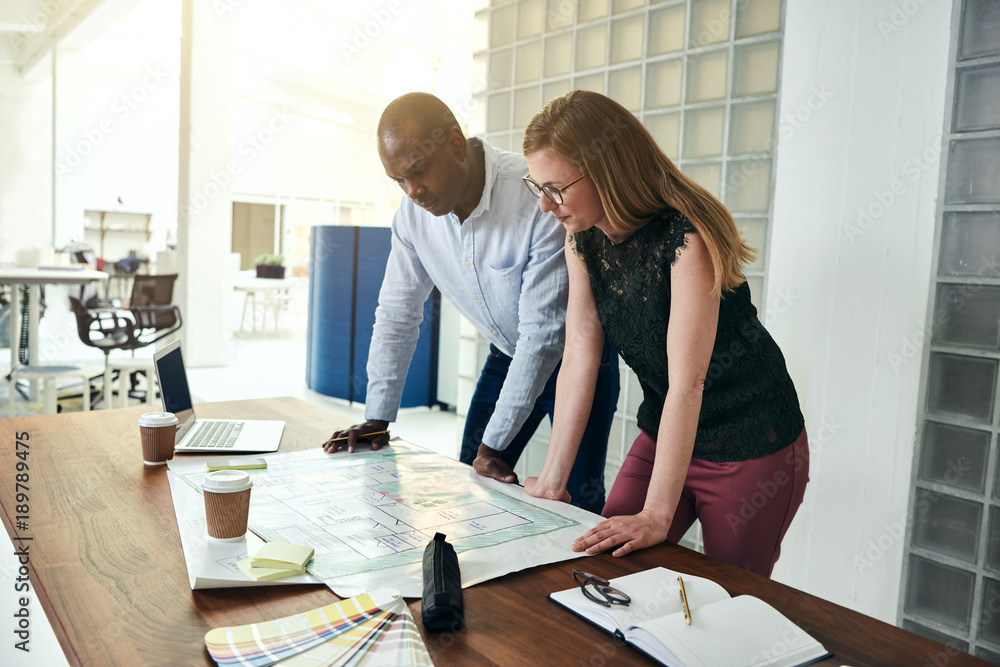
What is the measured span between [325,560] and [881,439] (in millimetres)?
1725

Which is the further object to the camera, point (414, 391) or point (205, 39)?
point (205, 39)

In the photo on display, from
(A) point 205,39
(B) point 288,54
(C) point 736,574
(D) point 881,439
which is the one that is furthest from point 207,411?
(B) point 288,54

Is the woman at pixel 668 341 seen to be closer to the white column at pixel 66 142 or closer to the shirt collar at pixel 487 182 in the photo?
the shirt collar at pixel 487 182

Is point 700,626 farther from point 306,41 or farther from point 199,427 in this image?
point 306,41

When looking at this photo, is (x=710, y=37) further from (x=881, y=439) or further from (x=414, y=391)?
(x=414, y=391)

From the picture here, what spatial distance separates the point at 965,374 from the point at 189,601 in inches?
76.9

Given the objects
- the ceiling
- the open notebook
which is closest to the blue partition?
the open notebook

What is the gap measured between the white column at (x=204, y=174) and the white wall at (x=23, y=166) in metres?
7.55

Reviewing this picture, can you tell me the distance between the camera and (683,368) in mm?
1250

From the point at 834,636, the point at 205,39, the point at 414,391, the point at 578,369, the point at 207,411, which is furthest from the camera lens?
the point at 205,39

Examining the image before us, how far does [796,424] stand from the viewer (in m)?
1.43

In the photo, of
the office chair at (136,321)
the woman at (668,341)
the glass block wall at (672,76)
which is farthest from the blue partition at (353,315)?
the woman at (668,341)

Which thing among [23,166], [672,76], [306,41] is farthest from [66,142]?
[672,76]

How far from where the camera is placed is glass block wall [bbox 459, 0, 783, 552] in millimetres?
2424
